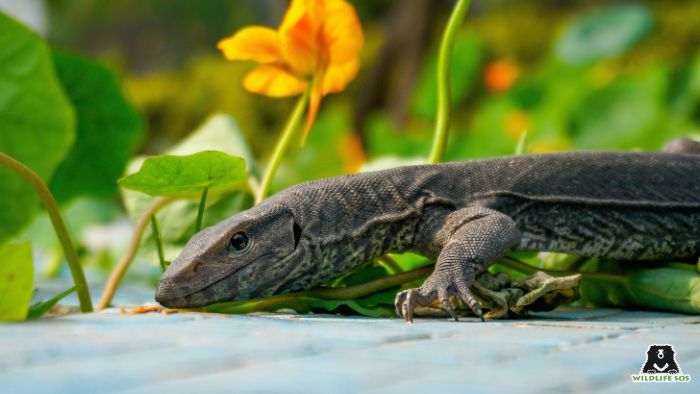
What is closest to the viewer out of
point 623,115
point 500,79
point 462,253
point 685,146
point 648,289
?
point 462,253

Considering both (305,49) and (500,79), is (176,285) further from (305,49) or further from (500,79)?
(500,79)

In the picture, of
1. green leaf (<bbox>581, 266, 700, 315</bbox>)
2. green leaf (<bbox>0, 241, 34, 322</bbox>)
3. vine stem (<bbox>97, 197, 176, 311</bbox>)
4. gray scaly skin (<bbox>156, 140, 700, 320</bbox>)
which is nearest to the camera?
green leaf (<bbox>0, 241, 34, 322</bbox>)

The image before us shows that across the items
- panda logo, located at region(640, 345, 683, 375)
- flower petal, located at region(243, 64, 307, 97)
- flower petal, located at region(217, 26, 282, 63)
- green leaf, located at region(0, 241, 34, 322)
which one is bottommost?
green leaf, located at region(0, 241, 34, 322)

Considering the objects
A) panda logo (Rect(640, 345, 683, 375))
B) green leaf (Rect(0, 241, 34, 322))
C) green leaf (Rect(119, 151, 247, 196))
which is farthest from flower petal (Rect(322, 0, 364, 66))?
panda logo (Rect(640, 345, 683, 375))

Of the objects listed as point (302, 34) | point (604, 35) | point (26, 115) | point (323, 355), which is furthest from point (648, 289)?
point (604, 35)

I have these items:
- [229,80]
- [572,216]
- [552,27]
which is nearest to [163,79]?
[229,80]

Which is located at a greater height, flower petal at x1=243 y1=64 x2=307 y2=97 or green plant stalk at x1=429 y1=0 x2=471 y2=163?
green plant stalk at x1=429 y1=0 x2=471 y2=163

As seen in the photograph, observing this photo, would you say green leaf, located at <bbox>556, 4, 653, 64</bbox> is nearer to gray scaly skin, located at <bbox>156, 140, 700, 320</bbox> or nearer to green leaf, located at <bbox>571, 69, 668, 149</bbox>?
green leaf, located at <bbox>571, 69, 668, 149</bbox>
